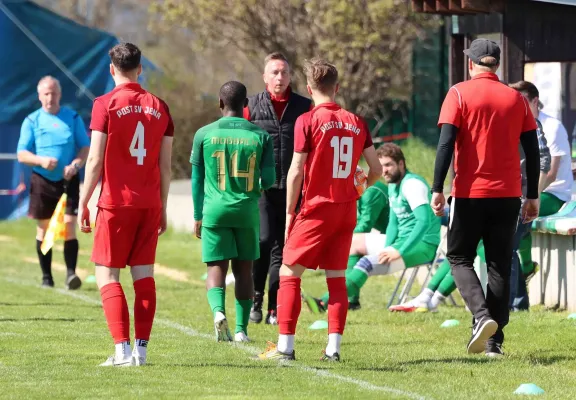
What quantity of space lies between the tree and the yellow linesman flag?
31.0 feet

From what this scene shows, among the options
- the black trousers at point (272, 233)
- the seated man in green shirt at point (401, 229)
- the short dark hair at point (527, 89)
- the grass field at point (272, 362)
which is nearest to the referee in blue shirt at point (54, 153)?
the grass field at point (272, 362)

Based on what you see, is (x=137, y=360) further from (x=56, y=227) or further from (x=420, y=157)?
(x=420, y=157)

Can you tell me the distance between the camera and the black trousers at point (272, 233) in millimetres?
10375

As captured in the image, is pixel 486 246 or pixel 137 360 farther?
pixel 486 246

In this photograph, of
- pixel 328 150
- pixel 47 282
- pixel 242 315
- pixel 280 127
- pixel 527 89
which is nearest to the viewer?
pixel 328 150

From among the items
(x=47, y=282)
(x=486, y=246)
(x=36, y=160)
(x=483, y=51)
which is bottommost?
(x=47, y=282)

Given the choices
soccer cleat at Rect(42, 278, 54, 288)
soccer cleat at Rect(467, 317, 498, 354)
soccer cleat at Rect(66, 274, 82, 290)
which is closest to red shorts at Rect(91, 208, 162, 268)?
soccer cleat at Rect(467, 317, 498, 354)

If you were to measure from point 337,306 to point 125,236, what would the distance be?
1404 millimetres

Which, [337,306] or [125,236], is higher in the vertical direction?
[125,236]

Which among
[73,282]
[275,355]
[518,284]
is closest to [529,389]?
[275,355]

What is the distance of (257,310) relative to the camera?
10.6 meters

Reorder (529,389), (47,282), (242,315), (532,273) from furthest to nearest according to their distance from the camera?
(47,282) < (532,273) < (242,315) < (529,389)

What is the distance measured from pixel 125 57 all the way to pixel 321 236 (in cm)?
162

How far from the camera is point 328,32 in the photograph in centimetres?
2322
